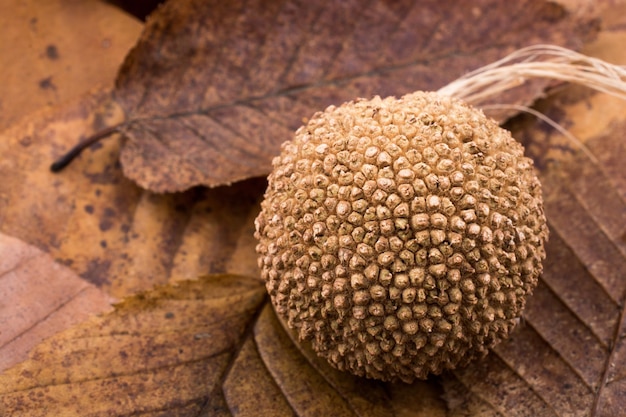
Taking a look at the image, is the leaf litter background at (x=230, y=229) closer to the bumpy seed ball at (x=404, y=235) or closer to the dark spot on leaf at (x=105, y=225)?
the dark spot on leaf at (x=105, y=225)

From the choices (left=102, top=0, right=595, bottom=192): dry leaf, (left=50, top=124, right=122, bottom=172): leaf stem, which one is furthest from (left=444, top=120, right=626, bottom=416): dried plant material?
(left=50, top=124, right=122, bottom=172): leaf stem

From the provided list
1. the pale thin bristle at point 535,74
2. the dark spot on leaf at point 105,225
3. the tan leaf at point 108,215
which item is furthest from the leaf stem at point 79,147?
the pale thin bristle at point 535,74

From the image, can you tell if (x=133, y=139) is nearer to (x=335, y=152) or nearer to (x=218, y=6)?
(x=218, y=6)

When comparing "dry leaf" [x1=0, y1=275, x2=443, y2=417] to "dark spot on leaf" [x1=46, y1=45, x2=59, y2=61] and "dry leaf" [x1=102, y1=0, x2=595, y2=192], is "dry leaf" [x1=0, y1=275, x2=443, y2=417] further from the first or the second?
"dark spot on leaf" [x1=46, y1=45, x2=59, y2=61]

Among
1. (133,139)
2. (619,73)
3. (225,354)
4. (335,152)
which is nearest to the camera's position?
(335,152)

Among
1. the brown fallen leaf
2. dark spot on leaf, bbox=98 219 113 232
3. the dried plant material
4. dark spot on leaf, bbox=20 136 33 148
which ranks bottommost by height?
the brown fallen leaf

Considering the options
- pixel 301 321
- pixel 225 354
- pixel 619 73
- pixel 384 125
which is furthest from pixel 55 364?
pixel 619 73
